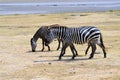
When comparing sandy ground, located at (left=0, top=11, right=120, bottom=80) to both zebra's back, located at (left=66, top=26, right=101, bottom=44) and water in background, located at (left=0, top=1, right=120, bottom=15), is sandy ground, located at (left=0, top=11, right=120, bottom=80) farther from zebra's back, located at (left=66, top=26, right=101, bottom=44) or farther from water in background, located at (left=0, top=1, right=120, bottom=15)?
water in background, located at (left=0, top=1, right=120, bottom=15)

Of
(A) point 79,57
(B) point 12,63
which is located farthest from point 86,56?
(B) point 12,63

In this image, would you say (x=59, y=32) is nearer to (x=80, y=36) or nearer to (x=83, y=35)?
(x=80, y=36)

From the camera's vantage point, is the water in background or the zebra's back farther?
the water in background

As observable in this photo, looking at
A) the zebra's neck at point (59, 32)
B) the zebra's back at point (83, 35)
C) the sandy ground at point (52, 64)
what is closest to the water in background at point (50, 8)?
the sandy ground at point (52, 64)

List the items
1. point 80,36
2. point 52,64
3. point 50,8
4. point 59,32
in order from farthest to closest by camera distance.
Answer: point 50,8 → point 59,32 → point 80,36 → point 52,64

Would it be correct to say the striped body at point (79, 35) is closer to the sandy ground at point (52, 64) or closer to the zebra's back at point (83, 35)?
the zebra's back at point (83, 35)

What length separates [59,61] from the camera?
17.7m

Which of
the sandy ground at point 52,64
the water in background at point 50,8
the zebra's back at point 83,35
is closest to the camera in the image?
the sandy ground at point 52,64

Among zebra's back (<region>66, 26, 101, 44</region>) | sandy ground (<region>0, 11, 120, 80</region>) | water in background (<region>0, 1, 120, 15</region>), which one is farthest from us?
water in background (<region>0, 1, 120, 15</region>)

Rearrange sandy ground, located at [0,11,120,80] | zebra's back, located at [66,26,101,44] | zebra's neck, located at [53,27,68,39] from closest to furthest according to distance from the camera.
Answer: sandy ground, located at [0,11,120,80] < zebra's back, located at [66,26,101,44] < zebra's neck, located at [53,27,68,39]

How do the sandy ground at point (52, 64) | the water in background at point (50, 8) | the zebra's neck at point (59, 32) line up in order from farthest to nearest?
the water in background at point (50, 8) → the zebra's neck at point (59, 32) → the sandy ground at point (52, 64)

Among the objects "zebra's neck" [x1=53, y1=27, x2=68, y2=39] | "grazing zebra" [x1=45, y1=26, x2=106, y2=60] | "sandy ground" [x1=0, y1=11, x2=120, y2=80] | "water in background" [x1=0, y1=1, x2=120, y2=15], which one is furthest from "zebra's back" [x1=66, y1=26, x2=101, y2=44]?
"water in background" [x1=0, y1=1, x2=120, y2=15]

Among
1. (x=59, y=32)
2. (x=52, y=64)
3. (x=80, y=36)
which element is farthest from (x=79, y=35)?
(x=52, y=64)

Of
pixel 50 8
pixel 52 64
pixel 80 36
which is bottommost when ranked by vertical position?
pixel 50 8
